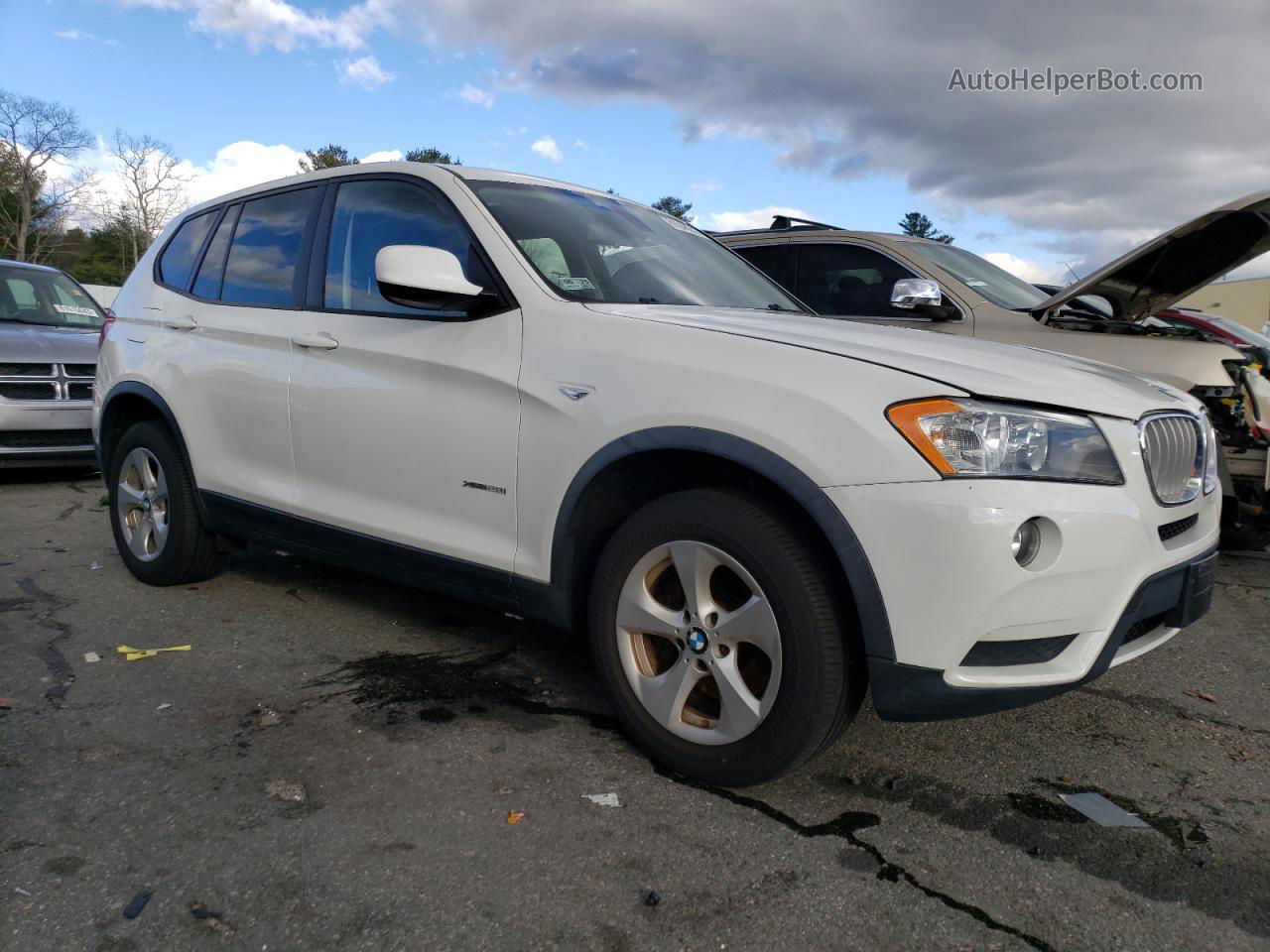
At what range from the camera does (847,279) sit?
6.67m

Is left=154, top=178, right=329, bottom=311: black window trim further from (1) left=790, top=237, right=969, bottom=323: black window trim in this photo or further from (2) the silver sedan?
(2) the silver sedan

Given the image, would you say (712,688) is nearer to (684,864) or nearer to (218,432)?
(684,864)

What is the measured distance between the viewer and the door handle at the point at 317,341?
→ 3.66 metres

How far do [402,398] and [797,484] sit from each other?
153 cm

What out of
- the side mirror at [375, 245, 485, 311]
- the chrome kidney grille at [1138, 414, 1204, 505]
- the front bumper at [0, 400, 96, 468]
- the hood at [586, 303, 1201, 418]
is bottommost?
the front bumper at [0, 400, 96, 468]

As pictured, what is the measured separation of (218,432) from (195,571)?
0.83 metres

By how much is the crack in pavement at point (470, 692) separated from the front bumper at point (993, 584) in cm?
37

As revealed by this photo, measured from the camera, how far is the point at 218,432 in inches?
166

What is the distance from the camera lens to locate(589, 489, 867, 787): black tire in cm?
246

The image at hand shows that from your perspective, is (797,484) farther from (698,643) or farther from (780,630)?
(698,643)

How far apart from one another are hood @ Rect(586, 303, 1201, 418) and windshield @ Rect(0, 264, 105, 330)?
736 cm

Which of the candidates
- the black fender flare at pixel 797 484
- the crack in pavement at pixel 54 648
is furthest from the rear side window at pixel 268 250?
the black fender flare at pixel 797 484

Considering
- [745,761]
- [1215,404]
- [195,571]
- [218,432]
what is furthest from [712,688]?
[1215,404]

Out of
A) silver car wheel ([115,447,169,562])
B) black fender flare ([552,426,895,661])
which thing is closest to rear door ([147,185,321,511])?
silver car wheel ([115,447,169,562])
